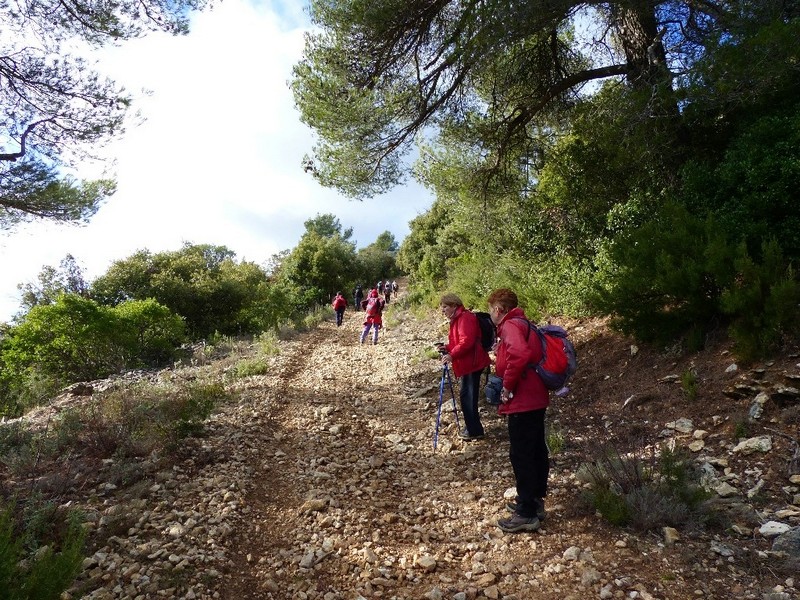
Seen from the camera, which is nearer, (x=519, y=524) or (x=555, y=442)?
(x=519, y=524)

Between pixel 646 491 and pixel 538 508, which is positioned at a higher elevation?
pixel 646 491

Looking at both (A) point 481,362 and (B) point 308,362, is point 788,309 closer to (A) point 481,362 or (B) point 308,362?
(A) point 481,362

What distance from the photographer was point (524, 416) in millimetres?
3729

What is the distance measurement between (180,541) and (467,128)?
9.24 metres

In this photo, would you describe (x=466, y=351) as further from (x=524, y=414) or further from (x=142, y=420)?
(x=142, y=420)

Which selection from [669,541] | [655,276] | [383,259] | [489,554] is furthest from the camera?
[383,259]

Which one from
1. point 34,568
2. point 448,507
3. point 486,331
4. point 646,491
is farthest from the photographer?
point 486,331

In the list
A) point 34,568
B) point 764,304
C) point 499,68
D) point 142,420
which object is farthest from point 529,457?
point 499,68

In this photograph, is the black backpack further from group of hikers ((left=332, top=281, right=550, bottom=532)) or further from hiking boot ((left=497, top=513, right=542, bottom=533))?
hiking boot ((left=497, top=513, right=542, bottom=533))

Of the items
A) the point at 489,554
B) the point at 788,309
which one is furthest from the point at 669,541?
the point at 788,309

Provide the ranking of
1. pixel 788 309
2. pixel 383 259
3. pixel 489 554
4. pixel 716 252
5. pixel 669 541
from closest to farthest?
pixel 669 541 < pixel 489 554 < pixel 788 309 < pixel 716 252 < pixel 383 259

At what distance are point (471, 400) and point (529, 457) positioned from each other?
1917 mm

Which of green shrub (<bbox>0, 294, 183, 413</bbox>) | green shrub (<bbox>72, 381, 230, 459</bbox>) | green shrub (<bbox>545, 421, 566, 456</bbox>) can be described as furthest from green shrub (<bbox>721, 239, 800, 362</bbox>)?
green shrub (<bbox>0, 294, 183, 413</bbox>)

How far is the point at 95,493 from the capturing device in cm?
428
